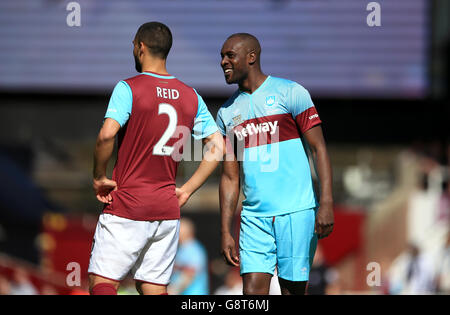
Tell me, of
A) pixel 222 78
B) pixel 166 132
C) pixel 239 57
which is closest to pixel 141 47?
pixel 166 132

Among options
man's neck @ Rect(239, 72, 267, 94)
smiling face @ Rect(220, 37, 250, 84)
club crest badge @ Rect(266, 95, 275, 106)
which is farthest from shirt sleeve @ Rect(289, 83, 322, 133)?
smiling face @ Rect(220, 37, 250, 84)

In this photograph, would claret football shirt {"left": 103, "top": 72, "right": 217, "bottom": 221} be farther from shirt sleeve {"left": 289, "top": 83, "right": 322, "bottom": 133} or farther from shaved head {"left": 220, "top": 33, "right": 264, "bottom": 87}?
shirt sleeve {"left": 289, "top": 83, "right": 322, "bottom": 133}

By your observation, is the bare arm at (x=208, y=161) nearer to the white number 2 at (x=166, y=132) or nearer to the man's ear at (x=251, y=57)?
the white number 2 at (x=166, y=132)

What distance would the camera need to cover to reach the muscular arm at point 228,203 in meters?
4.85

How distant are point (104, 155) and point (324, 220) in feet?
5.14

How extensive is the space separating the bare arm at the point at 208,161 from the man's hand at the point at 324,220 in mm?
851

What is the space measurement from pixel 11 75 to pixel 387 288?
332 inches

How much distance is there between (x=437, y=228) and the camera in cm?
1328

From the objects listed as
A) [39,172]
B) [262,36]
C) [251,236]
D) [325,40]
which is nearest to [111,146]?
[251,236]

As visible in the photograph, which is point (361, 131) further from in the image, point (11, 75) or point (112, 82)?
point (11, 75)

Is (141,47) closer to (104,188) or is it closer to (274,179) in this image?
(104,188)

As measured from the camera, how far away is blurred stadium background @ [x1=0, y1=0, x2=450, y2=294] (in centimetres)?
1239

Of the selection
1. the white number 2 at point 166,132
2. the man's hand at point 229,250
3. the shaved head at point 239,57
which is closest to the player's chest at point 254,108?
the shaved head at point 239,57

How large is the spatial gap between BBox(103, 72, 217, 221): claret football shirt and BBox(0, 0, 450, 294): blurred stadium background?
24.9ft
